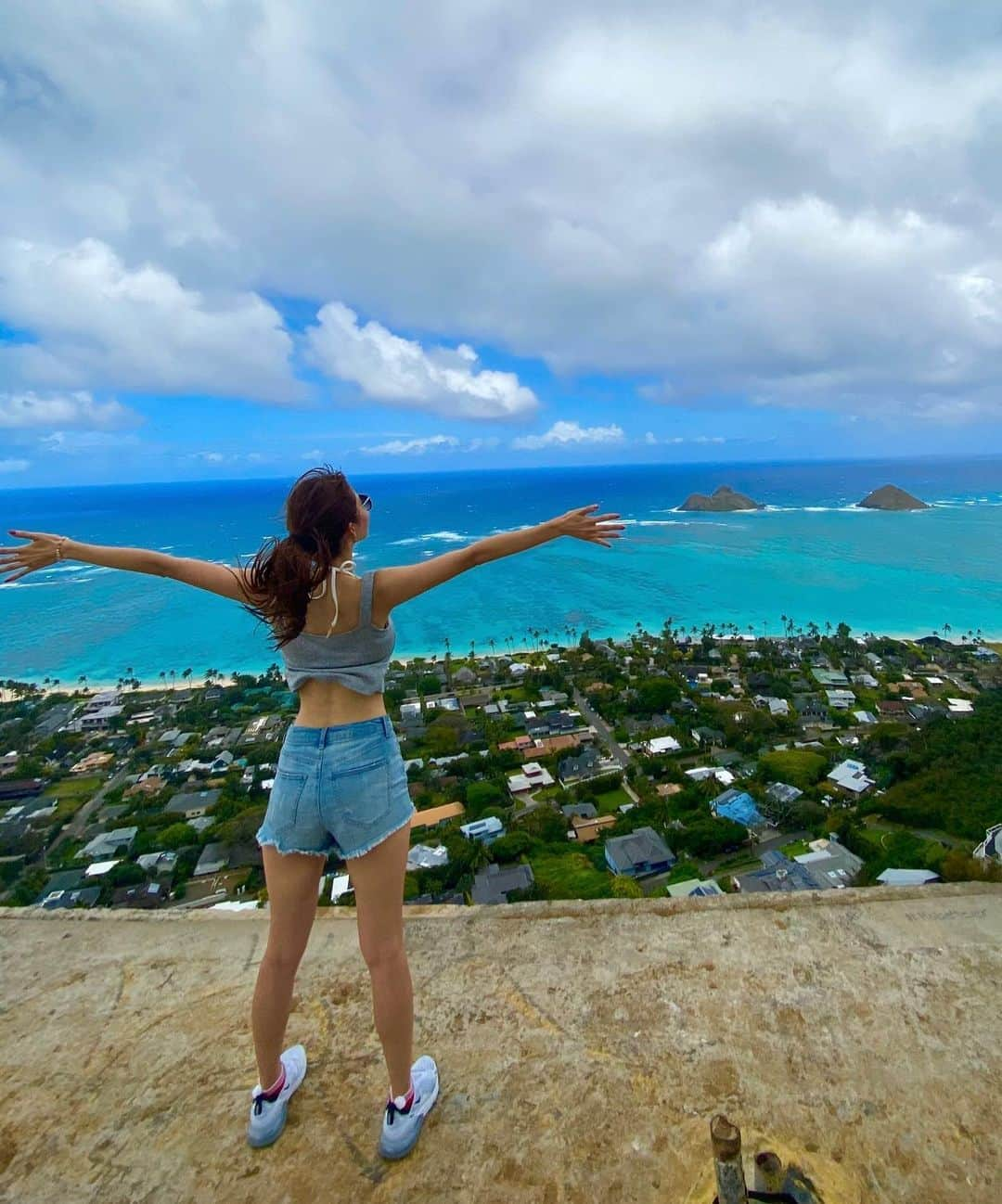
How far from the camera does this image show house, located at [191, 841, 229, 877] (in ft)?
44.0

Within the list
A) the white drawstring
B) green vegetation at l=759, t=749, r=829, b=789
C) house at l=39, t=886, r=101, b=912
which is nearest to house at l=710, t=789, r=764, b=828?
green vegetation at l=759, t=749, r=829, b=789

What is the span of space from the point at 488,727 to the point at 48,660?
2387 centimetres

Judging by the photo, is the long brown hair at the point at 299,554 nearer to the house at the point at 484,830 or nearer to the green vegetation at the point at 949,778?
the house at the point at 484,830

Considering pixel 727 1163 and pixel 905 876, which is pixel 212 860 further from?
pixel 727 1163

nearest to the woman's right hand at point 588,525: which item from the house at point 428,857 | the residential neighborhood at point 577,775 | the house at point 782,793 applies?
the residential neighborhood at point 577,775

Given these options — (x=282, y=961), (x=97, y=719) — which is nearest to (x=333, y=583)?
(x=282, y=961)

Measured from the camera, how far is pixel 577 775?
17.0m

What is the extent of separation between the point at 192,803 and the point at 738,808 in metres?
13.9

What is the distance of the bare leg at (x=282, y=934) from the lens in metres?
1.45

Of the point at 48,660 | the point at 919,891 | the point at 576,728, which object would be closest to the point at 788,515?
the point at 576,728

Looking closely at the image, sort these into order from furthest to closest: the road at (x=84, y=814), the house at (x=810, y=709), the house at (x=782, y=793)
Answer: the house at (x=810, y=709), the road at (x=84, y=814), the house at (x=782, y=793)

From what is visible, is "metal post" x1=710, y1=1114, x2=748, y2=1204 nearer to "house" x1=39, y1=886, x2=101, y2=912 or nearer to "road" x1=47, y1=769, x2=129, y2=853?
"house" x1=39, y1=886, x2=101, y2=912

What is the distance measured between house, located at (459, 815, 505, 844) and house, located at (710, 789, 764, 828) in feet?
16.5

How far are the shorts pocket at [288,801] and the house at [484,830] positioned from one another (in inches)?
509
